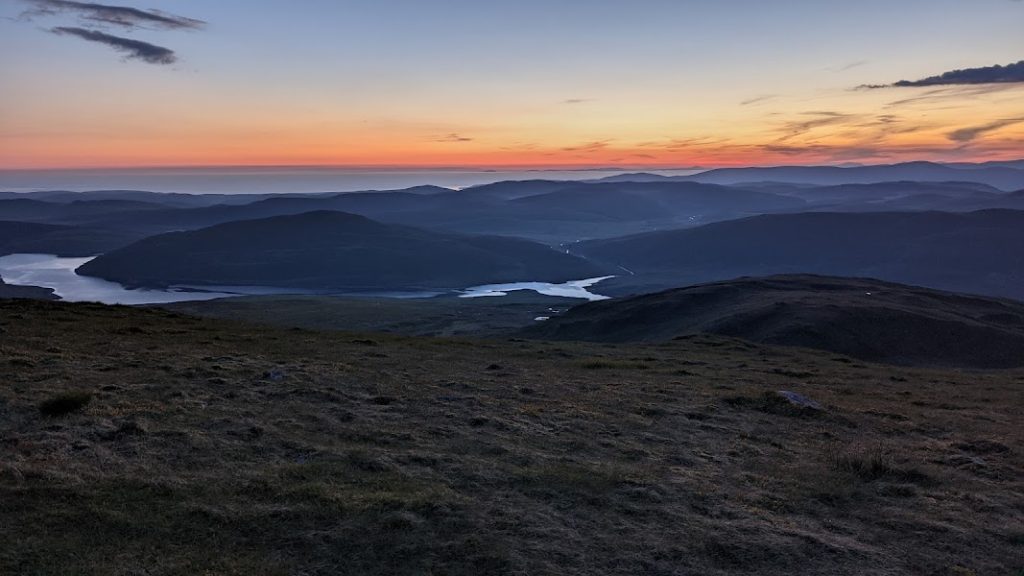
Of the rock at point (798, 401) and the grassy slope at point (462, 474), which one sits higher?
the grassy slope at point (462, 474)

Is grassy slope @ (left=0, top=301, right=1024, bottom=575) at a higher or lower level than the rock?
higher

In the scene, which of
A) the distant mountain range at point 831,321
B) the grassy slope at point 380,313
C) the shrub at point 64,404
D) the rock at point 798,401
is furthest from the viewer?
the grassy slope at point 380,313

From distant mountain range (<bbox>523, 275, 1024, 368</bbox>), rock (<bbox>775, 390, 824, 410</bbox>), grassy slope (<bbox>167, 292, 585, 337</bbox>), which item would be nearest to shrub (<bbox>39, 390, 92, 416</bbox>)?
rock (<bbox>775, 390, 824, 410</bbox>)

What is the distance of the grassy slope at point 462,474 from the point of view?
10.5 meters

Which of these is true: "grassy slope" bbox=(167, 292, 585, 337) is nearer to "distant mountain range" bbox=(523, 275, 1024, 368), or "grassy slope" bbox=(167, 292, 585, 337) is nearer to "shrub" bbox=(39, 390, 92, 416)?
"distant mountain range" bbox=(523, 275, 1024, 368)

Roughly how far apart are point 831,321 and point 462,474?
67522 mm

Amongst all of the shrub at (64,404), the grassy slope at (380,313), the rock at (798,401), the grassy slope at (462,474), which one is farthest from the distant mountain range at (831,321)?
the shrub at (64,404)

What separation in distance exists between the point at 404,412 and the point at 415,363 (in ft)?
33.0

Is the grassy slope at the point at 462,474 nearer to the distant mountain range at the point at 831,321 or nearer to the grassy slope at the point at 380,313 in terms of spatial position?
the distant mountain range at the point at 831,321

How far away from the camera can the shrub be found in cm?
1581

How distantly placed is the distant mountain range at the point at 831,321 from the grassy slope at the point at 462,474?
42.7 meters

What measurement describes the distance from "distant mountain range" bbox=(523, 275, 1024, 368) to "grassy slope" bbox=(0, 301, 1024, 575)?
42.7 m

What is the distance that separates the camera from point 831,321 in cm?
7119

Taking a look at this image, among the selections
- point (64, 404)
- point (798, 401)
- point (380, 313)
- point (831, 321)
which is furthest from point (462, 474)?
point (380, 313)
